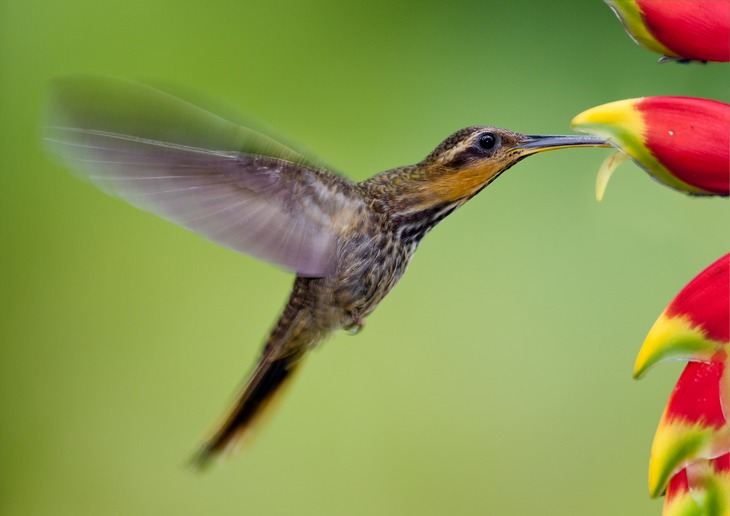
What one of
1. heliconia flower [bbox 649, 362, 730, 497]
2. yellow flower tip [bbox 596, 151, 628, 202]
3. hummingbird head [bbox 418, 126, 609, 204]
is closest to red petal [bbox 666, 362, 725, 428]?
heliconia flower [bbox 649, 362, 730, 497]

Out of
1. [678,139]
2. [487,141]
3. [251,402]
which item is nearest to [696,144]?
[678,139]

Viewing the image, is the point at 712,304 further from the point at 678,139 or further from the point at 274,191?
the point at 274,191

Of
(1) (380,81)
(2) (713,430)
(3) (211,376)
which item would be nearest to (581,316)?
(1) (380,81)

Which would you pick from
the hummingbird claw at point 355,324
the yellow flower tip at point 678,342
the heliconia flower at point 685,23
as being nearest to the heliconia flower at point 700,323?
the yellow flower tip at point 678,342

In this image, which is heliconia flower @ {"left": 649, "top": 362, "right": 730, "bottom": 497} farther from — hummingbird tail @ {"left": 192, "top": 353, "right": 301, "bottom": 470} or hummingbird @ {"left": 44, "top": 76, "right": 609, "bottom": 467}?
hummingbird tail @ {"left": 192, "top": 353, "right": 301, "bottom": 470}

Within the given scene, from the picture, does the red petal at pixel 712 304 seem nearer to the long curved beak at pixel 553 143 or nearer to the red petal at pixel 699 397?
the red petal at pixel 699 397

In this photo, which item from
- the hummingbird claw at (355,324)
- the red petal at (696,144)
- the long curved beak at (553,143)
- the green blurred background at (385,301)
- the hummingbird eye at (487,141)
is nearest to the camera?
the red petal at (696,144)
